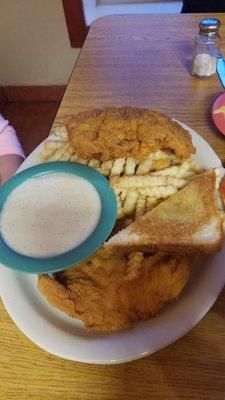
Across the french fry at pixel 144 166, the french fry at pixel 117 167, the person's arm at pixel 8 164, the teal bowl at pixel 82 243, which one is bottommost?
the person's arm at pixel 8 164

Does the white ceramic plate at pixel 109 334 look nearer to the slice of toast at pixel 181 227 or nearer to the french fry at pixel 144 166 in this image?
the slice of toast at pixel 181 227

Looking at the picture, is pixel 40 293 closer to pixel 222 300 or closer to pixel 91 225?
pixel 91 225

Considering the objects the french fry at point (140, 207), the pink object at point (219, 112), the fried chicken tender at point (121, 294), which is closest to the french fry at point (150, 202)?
the french fry at point (140, 207)

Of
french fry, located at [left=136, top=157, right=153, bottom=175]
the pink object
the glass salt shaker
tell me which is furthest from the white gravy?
the glass salt shaker

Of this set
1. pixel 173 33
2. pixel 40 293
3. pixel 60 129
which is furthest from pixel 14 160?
pixel 173 33

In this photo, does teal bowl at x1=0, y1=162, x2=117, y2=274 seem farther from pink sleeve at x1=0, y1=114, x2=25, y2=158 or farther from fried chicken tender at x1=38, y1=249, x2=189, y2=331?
pink sleeve at x1=0, y1=114, x2=25, y2=158
